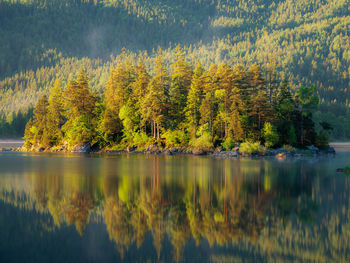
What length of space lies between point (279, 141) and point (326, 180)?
43.4 meters

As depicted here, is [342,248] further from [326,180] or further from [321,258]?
[326,180]

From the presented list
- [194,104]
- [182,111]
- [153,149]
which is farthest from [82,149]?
[194,104]

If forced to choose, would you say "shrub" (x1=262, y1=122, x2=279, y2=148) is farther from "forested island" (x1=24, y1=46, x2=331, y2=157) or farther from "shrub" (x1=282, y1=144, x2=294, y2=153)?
"shrub" (x1=282, y1=144, x2=294, y2=153)

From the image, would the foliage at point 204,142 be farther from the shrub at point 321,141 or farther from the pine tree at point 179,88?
the shrub at point 321,141

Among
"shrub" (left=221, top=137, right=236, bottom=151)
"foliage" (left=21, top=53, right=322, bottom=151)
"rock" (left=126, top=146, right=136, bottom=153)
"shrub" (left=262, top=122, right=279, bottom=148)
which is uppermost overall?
"foliage" (left=21, top=53, right=322, bottom=151)

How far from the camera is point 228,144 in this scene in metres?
74.2

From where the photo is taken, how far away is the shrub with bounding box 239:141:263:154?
69438mm

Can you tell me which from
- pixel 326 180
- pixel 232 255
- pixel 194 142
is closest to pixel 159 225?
pixel 232 255

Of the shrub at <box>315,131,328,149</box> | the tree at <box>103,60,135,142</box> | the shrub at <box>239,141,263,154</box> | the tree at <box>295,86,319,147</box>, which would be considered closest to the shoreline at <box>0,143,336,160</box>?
the shrub at <box>239,141,263,154</box>

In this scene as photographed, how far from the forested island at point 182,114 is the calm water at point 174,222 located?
147ft

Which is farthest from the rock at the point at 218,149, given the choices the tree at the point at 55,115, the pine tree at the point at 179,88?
the tree at the point at 55,115

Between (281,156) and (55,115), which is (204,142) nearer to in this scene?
(281,156)

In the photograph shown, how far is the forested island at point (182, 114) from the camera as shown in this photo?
248ft

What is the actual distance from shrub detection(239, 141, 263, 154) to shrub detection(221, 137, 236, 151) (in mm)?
3834
